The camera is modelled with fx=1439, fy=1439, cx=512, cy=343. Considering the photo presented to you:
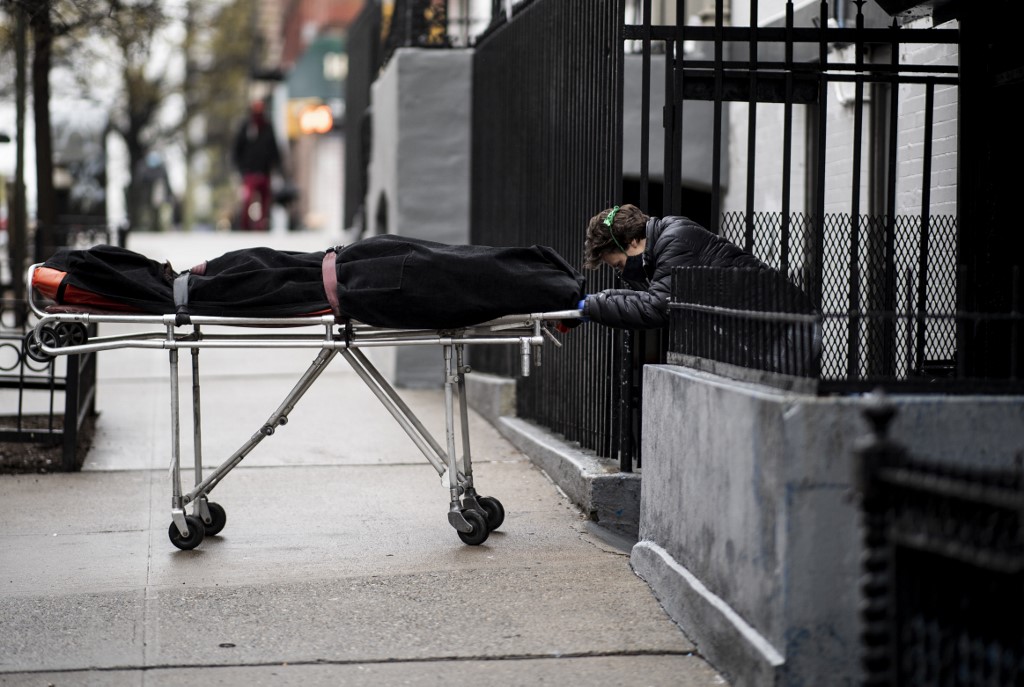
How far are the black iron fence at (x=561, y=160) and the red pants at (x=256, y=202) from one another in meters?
17.1

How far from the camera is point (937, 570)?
3.64 m

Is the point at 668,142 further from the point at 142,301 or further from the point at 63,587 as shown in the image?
the point at 63,587

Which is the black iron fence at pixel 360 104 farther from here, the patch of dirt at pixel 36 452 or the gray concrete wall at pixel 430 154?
the patch of dirt at pixel 36 452

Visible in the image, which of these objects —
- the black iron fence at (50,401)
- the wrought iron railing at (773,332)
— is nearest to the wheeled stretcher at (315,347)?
the wrought iron railing at (773,332)

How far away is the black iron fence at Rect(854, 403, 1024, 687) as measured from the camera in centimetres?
330

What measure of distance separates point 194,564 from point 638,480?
7.59 feet

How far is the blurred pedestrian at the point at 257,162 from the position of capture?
2786 cm

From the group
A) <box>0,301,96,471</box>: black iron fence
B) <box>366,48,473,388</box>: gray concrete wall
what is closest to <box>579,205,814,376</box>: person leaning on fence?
<box>0,301,96,471</box>: black iron fence

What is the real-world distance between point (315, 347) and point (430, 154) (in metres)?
6.53

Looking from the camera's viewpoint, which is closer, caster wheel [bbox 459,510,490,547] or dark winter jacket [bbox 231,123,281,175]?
caster wheel [bbox 459,510,490,547]

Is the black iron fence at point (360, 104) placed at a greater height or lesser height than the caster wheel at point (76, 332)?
greater

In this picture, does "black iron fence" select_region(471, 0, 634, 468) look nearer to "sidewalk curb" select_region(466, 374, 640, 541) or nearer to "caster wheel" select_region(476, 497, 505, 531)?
"sidewalk curb" select_region(466, 374, 640, 541)

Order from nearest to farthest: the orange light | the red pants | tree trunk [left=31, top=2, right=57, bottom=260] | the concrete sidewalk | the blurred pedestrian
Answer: the concrete sidewalk, tree trunk [left=31, top=2, right=57, bottom=260], the blurred pedestrian, the orange light, the red pants

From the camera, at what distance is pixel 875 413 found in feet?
11.1
